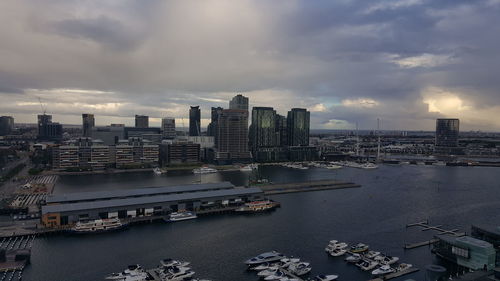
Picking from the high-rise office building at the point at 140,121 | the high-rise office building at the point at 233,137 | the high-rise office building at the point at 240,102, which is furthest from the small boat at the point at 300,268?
the high-rise office building at the point at 140,121

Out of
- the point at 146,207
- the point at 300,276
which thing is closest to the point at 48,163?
the point at 146,207

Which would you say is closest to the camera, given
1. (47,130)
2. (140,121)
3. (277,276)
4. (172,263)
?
(277,276)

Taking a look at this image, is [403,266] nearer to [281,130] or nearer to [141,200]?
[141,200]

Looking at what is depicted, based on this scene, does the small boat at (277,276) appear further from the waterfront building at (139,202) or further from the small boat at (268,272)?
the waterfront building at (139,202)

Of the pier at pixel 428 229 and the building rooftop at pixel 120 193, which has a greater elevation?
the building rooftop at pixel 120 193

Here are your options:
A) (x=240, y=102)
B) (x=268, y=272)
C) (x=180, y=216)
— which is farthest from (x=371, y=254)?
(x=240, y=102)

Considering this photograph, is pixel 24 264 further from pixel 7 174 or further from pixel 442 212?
pixel 7 174

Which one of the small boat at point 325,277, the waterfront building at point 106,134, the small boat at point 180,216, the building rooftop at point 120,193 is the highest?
the waterfront building at point 106,134
